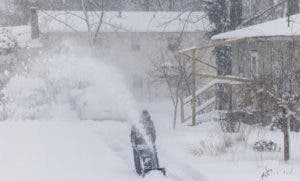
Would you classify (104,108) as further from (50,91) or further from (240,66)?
(50,91)

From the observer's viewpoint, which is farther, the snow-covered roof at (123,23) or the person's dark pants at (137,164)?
the snow-covered roof at (123,23)

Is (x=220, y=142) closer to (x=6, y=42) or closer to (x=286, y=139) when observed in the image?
(x=286, y=139)

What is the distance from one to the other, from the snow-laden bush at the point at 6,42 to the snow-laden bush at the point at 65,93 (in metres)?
6.46

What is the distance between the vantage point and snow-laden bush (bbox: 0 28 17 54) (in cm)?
4617

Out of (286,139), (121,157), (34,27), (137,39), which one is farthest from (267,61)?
(34,27)

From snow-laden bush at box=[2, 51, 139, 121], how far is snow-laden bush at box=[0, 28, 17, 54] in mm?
6464

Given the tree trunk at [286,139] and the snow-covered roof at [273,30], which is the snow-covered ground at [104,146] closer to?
the tree trunk at [286,139]

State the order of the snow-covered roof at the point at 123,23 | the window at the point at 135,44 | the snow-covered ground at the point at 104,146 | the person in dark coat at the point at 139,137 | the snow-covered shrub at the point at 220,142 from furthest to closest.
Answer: the window at the point at 135,44 → the snow-covered roof at the point at 123,23 → the snow-covered shrub at the point at 220,142 → the person in dark coat at the point at 139,137 → the snow-covered ground at the point at 104,146

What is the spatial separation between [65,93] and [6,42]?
1447 cm


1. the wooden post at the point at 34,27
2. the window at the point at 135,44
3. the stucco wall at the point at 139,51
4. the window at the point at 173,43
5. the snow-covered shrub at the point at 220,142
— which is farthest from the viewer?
the window at the point at 135,44

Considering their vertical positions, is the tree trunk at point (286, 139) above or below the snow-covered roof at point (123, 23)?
below

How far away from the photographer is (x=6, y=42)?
4688cm

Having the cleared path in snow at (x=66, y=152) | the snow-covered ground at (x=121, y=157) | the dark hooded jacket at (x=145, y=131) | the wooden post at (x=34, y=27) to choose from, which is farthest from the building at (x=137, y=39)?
the dark hooded jacket at (x=145, y=131)

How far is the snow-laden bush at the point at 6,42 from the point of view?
46175mm
